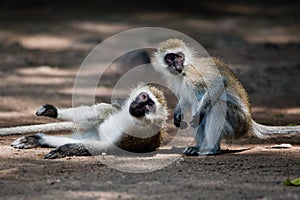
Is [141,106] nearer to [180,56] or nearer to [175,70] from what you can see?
[175,70]

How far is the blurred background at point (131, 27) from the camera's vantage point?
10.5m

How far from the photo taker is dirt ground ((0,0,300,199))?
231 inches

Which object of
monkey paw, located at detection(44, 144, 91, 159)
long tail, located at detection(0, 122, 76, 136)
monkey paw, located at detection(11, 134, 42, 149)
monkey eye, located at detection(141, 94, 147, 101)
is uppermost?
monkey eye, located at detection(141, 94, 147, 101)

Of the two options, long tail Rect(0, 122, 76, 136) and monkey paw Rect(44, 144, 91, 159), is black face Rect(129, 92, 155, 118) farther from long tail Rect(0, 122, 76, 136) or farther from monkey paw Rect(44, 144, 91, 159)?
long tail Rect(0, 122, 76, 136)

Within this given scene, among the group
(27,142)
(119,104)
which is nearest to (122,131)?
(119,104)

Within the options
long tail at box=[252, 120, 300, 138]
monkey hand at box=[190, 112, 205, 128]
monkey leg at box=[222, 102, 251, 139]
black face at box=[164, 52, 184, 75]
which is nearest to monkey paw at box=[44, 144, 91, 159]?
monkey hand at box=[190, 112, 205, 128]

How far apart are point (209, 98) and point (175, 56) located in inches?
21.1

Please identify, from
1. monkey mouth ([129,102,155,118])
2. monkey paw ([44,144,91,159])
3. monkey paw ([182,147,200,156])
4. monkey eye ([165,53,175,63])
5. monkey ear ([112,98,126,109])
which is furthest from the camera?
monkey ear ([112,98,126,109])

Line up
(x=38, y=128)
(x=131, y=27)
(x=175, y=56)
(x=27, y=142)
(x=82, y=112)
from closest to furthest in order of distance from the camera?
(x=175, y=56) → (x=27, y=142) → (x=82, y=112) → (x=38, y=128) → (x=131, y=27)

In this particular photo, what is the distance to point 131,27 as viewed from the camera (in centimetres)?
1531

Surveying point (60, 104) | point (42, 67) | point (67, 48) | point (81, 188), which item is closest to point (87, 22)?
point (67, 48)

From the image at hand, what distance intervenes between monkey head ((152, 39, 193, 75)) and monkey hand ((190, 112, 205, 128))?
453 millimetres

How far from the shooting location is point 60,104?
32.6ft

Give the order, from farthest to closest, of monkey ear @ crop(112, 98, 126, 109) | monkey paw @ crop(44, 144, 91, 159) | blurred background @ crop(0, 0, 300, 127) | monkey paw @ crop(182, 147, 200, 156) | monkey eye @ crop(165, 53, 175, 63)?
blurred background @ crop(0, 0, 300, 127), monkey ear @ crop(112, 98, 126, 109), monkey eye @ crop(165, 53, 175, 63), monkey paw @ crop(182, 147, 200, 156), monkey paw @ crop(44, 144, 91, 159)
